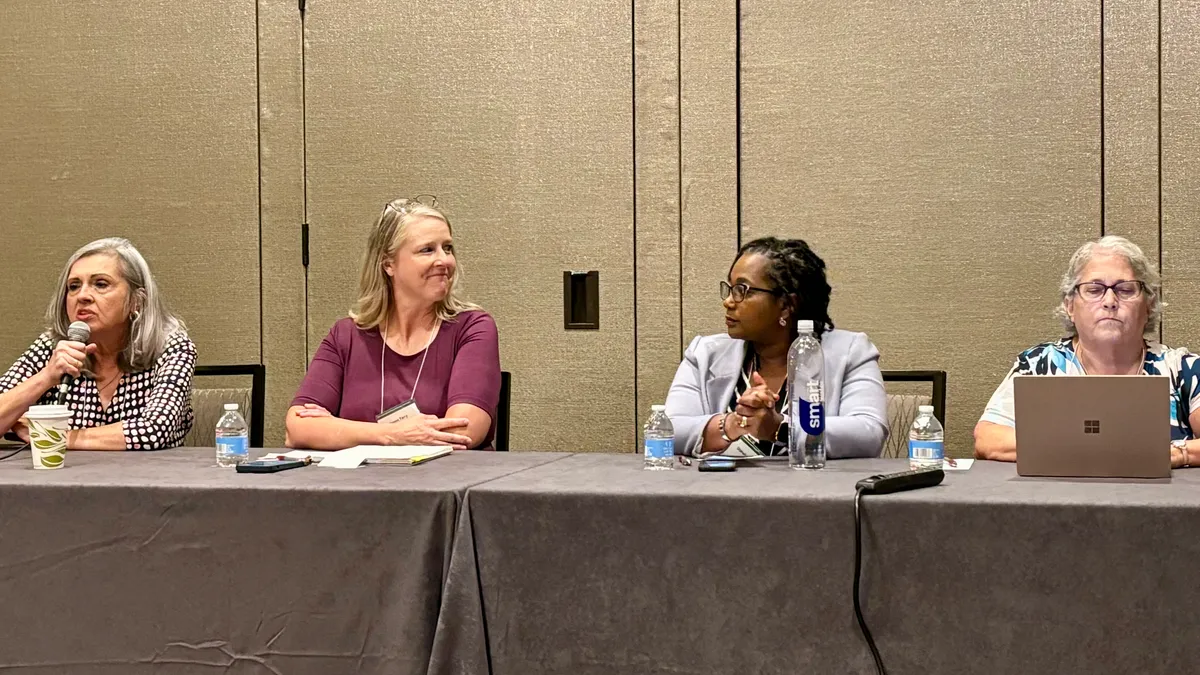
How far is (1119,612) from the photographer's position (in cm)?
165

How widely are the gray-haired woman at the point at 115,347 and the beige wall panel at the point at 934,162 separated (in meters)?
1.91

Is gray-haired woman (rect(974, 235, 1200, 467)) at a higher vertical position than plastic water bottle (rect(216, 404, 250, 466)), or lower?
higher

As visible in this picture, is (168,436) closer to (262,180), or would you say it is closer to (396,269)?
(396,269)

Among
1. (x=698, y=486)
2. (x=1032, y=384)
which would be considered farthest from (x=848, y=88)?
(x=698, y=486)

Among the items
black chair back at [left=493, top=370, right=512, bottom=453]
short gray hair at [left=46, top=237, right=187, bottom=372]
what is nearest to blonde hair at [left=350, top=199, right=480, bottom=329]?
black chair back at [left=493, top=370, right=512, bottom=453]

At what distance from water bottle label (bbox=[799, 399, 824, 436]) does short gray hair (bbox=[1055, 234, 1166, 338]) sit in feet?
2.88

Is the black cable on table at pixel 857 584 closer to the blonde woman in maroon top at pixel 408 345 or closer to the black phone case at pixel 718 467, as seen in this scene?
the black phone case at pixel 718 467

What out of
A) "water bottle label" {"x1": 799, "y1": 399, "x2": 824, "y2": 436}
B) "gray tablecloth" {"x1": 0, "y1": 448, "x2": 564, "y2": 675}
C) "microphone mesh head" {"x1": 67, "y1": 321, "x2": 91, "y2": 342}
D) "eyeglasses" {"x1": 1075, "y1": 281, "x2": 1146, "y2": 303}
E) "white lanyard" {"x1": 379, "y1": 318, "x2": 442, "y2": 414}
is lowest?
"gray tablecloth" {"x1": 0, "y1": 448, "x2": 564, "y2": 675}

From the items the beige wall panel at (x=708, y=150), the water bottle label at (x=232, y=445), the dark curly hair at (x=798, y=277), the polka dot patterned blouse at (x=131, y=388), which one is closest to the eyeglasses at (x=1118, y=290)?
the dark curly hair at (x=798, y=277)

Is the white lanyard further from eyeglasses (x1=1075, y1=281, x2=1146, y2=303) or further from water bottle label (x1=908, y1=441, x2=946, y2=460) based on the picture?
eyeglasses (x1=1075, y1=281, x2=1146, y2=303)

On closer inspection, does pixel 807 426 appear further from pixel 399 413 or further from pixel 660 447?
pixel 399 413

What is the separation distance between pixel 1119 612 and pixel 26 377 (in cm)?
262

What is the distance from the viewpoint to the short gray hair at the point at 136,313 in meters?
2.94

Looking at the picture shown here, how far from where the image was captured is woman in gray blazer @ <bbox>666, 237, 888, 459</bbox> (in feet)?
8.57
